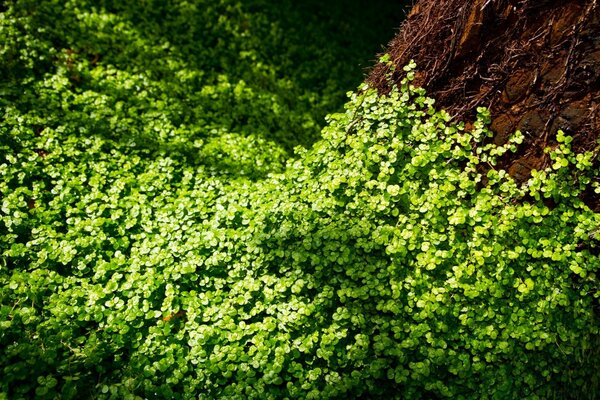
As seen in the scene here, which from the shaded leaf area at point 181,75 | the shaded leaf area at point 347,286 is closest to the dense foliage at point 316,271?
the shaded leaf area at point 347,286

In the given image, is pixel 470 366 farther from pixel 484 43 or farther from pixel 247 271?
pixel 484 43

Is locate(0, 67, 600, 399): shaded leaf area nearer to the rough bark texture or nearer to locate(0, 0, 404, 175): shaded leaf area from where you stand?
the rough bark texture

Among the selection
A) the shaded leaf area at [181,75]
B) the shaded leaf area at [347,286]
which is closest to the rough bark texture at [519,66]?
the shaded leaf area at [347,286]

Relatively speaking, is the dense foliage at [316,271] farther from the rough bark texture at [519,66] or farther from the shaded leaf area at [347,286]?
the rough bark texture at [519,66]

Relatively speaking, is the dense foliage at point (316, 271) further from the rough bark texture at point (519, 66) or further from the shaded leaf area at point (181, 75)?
the shaded leaf area at point (181, 75)

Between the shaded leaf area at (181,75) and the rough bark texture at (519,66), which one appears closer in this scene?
the rough bark texture at (519,66)

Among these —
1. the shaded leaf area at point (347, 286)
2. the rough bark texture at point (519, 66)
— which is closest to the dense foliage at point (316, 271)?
the shaded leaf area at point (347, 286)

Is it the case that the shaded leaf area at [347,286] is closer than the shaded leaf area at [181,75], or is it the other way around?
the shaded leaf area at [347,286]
